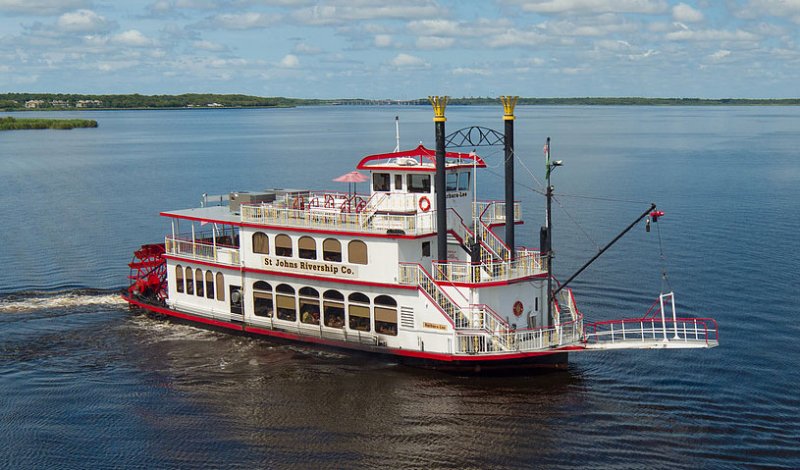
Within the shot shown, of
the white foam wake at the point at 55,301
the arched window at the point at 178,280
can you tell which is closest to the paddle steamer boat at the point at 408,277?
the arched window at the point at 178,280

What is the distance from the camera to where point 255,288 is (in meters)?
34.8

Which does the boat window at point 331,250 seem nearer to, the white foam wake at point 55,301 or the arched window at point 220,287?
the arched window at point 220,287

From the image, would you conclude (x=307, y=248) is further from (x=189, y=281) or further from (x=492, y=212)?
(x=492, y=212)

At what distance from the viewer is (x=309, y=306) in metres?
33.5

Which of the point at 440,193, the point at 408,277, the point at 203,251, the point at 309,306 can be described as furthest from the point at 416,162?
the point at 203,251

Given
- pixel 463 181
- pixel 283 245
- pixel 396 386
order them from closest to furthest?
pixel 396 386
pixel 463 181
pixel 283 245

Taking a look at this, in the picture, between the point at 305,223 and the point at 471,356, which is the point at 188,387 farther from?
the point at 471,356

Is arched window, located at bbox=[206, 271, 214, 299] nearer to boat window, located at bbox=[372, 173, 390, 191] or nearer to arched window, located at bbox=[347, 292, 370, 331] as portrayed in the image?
arched window, located at bbox=[347, 292, 370, 331]

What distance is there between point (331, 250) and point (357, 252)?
117 centimetres

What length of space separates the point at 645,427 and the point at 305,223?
1426 centimetres

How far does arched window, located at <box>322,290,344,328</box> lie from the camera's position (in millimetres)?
32719

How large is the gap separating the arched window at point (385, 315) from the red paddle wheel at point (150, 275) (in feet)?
41.0

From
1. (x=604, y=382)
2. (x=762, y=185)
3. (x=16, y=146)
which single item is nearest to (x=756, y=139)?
(x=762, y=185)

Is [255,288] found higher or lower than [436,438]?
higher
